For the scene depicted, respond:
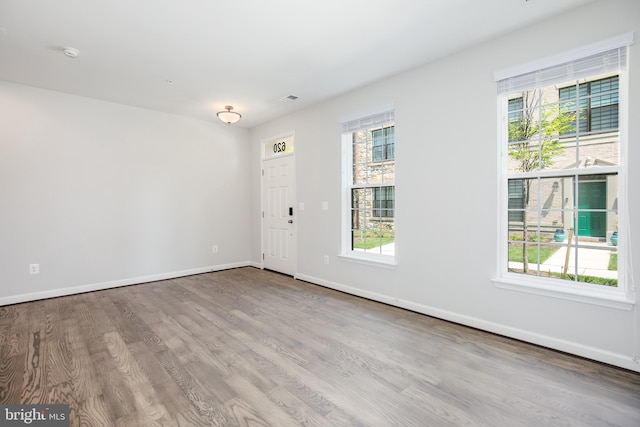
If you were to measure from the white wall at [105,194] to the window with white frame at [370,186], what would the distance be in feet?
8.49

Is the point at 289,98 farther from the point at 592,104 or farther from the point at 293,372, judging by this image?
the point at 293,372

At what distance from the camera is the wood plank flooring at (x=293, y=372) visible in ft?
5.69

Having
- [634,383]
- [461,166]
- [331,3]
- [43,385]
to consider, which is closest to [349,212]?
[461,166]

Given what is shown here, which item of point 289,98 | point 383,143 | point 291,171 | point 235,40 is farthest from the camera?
point 291,171

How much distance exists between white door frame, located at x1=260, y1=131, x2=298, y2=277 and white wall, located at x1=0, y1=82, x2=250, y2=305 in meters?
0.55

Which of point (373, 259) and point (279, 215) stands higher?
point (279, 215)

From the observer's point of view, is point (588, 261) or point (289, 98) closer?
point (588, 261)

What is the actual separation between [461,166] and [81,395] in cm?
352

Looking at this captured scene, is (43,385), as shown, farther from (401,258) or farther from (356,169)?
(356,169)

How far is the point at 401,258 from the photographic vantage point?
11.6ft

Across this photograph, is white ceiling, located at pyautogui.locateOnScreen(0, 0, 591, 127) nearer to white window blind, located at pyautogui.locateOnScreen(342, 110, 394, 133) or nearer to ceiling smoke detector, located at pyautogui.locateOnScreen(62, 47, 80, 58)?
ceiling smoke detector, located at pyautogui.locateOnScreen(62, 47, 80, 58)

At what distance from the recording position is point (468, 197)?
297 cm

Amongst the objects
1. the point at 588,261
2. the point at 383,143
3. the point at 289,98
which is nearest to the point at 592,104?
the point at 588,261

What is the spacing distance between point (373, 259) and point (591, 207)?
7.20 feet
